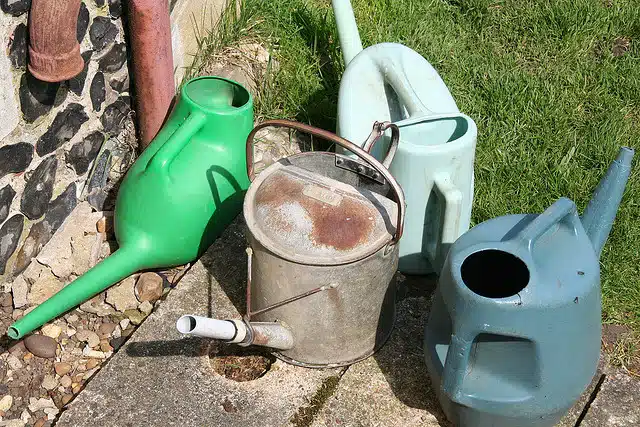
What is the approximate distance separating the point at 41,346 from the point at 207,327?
30.9 inches

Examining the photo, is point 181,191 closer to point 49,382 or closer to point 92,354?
point 92,354

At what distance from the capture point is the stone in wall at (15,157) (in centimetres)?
231

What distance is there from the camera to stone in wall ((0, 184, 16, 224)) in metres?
2.36

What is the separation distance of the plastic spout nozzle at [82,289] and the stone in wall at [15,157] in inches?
13.8

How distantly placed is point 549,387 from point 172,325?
1005 millimetres

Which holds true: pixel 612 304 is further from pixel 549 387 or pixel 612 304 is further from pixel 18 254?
pixel 18 254

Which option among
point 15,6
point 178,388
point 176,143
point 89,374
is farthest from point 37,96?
point 178,388

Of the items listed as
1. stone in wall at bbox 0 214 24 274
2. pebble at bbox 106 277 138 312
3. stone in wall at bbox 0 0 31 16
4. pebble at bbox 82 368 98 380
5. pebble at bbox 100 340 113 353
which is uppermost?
stone in wall at bbox 0 0 31 16

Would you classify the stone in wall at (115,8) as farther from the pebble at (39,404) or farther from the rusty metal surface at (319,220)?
the pebble at (39,404)

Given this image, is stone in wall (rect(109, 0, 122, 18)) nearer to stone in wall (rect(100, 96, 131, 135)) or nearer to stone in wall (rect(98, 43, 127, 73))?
stone in wall (rect(98, 43, 127, 73))

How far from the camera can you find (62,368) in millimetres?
2402

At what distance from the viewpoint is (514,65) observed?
328 centimetres

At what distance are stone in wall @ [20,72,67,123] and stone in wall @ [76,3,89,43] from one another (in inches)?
6.1

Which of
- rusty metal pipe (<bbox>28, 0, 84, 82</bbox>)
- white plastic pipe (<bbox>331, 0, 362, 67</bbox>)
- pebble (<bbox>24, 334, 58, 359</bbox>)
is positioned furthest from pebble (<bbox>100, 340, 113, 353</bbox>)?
white plastic pipe (<bbox>331, 0, 362, 67</bbox>)
